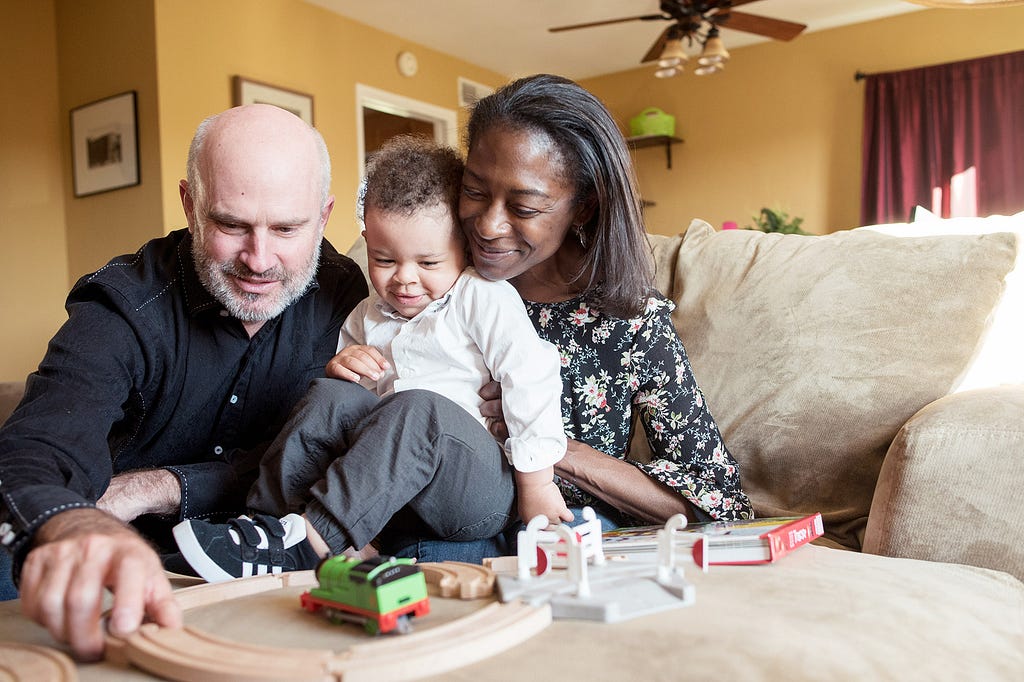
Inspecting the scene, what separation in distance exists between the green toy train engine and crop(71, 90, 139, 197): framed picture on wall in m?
4.38

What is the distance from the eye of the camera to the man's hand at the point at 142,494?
51.8 inches

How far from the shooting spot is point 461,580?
88cm

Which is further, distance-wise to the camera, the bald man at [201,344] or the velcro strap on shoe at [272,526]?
the bald man at [201,344]

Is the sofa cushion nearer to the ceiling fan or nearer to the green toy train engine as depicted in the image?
the green toy train engine

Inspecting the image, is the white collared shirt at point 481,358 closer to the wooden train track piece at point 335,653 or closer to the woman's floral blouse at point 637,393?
the woman's floral blouse at point 637,393

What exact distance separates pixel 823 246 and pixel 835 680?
1193 mm

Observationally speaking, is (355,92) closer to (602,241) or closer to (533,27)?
(533,27)

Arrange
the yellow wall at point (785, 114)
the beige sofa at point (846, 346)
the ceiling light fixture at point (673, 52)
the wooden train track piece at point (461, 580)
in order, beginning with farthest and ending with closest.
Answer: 1. the yellow wall at point (785, 114)
2. the ceiling light fixture at point (673, 52)
3. the beige sofa at point (846, 346)
4. the wooden train track piece at point (461, 580)

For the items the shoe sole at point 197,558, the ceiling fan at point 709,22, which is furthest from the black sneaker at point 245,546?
the ceiling fan at point 709,22

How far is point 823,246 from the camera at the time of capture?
1694mm

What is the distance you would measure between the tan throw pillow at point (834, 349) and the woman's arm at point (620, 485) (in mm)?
224

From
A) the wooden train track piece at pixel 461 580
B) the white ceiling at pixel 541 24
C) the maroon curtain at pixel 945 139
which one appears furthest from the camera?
the maroon curtain at pixel 945 139

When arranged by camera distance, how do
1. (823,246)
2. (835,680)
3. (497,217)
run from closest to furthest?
(835,680)
(497,217)
(823,246)

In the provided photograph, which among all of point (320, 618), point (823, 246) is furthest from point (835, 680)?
point (823, 246)
